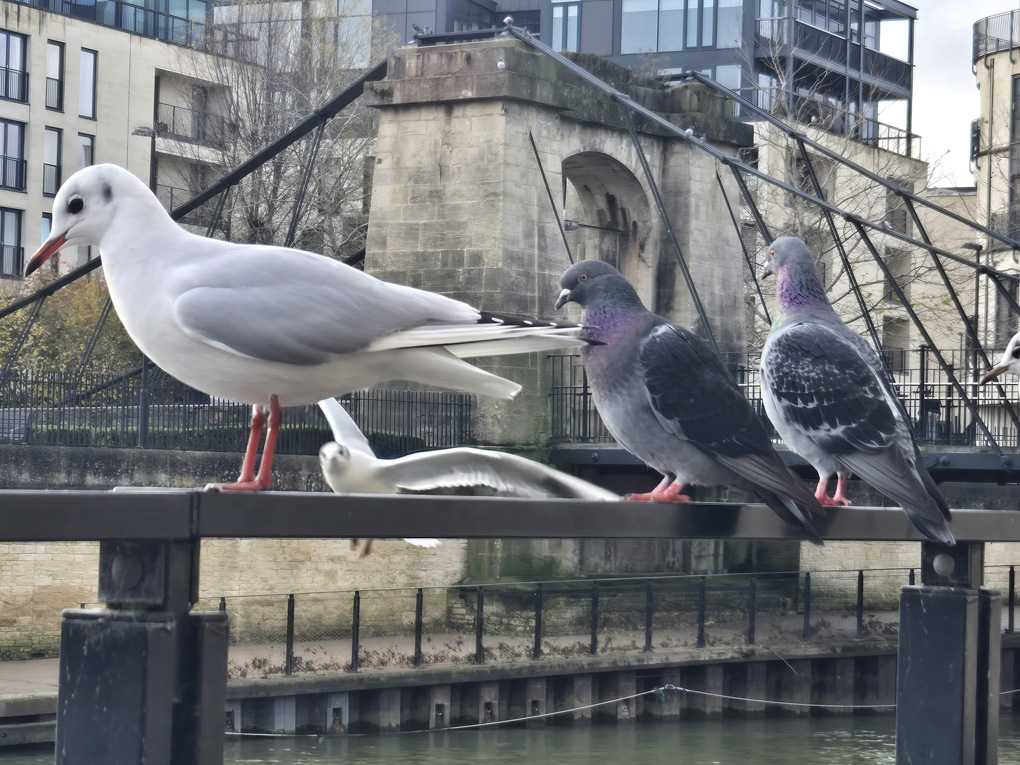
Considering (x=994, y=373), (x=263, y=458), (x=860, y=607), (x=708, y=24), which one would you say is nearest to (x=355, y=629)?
(x=860, y=607)

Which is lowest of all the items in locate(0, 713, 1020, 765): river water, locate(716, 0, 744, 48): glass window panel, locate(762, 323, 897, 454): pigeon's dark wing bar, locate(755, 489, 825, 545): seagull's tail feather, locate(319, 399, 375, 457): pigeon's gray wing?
locate(0, 713, 1020, 765): river water

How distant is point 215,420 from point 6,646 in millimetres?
4092

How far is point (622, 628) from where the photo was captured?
24656 mm

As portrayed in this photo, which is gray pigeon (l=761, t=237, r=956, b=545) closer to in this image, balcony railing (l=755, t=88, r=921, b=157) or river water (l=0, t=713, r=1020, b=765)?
river water (l=0, t=713, r=1020, b=765)

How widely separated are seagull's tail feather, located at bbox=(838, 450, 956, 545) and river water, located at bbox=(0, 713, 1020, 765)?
14.7 m

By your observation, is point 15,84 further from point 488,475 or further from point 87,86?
point 488,475

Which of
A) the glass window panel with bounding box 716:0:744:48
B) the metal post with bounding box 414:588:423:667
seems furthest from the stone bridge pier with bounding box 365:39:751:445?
the glass window panel with bounding box 716:0:744:48

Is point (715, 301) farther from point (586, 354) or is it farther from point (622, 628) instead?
point (586, 354)

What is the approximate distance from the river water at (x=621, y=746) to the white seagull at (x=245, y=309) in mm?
15425

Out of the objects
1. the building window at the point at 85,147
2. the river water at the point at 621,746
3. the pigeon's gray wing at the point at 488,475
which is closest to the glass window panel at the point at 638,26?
the building window at the point at 85,147

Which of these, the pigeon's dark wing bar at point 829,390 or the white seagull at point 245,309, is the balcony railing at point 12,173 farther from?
the white seagull at point 245,309

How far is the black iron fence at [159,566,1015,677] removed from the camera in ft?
70.4

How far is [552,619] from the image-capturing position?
79.3 feet

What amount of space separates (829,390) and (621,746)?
18.1 m
